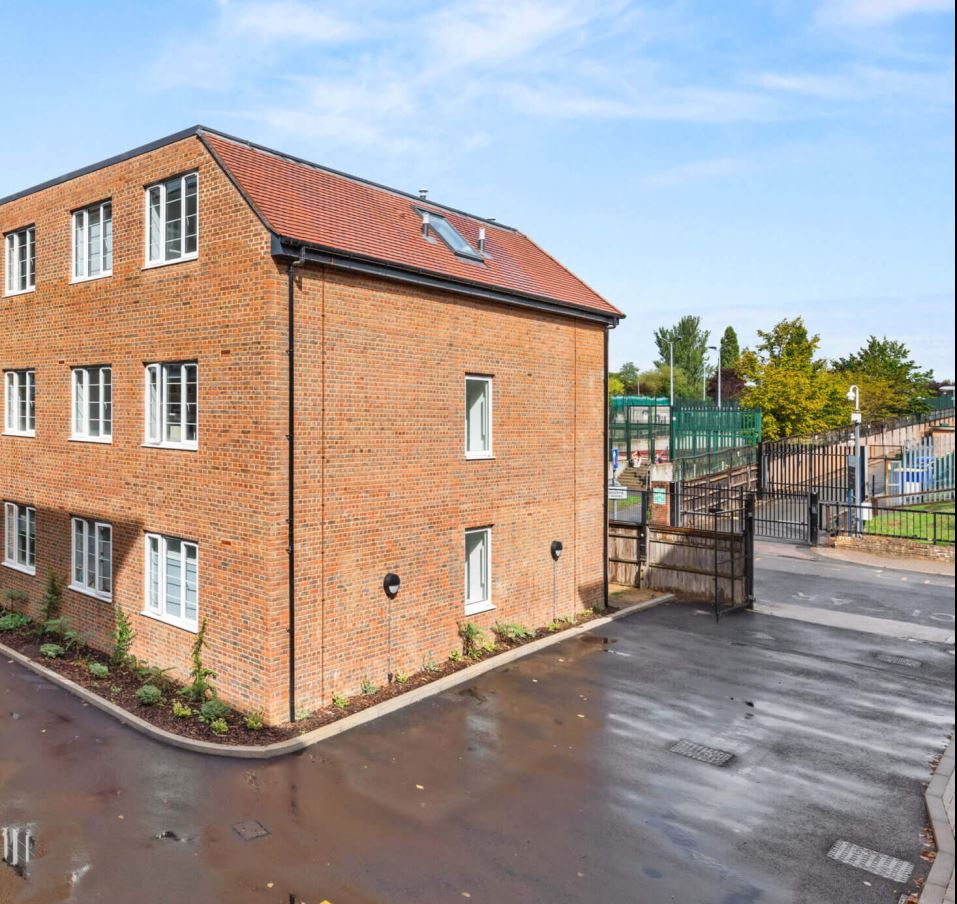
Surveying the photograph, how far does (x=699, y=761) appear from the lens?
9852 millimetres

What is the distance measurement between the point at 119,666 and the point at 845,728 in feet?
37.2

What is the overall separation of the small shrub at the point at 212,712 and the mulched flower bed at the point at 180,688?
8 cm

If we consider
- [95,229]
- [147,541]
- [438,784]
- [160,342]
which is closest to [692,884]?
[438,784]

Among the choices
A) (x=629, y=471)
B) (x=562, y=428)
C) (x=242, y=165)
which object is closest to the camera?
(x=242, y=165)

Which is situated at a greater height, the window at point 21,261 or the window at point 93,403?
the window at point 21,261

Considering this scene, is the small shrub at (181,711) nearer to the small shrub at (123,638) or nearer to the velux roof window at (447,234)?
the small shrub at (123,638)

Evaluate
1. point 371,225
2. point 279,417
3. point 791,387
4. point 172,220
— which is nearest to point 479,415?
point 371,225

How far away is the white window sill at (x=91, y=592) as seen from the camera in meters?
13.6

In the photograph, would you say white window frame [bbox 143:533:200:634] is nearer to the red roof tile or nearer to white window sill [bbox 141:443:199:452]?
white window sill [bbox 141:443:199:452]

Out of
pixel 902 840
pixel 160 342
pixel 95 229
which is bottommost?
pixel 902 840

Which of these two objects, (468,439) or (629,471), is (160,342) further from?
(629,471)

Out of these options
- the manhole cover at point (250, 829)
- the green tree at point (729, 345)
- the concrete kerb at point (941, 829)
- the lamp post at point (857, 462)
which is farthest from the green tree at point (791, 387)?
the green tree at point (729, 345)

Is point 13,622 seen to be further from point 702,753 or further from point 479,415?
point 702,753

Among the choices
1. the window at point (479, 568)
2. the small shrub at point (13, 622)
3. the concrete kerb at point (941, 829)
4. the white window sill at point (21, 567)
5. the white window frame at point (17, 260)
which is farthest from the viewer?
the white window sill at point (21, 567)
